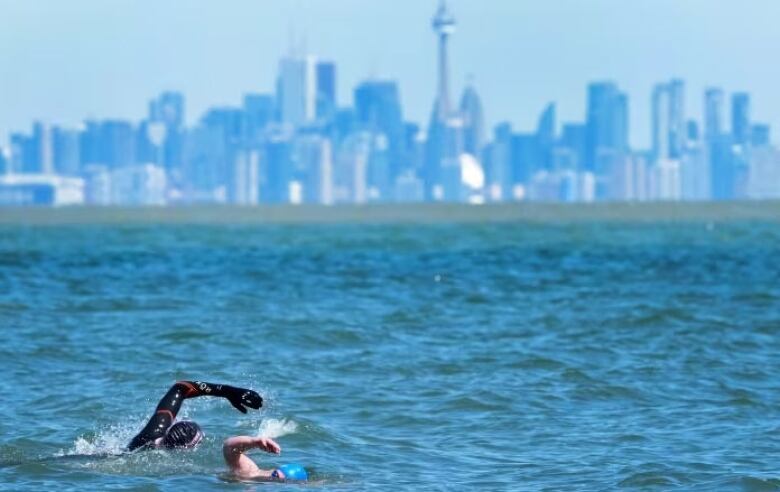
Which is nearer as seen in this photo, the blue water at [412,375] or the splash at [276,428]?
the blue water at [412,375]

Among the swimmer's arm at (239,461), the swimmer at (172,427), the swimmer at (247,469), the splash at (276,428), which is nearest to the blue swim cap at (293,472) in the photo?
the swimmer at (247,469)

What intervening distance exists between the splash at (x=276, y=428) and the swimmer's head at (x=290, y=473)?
295cm

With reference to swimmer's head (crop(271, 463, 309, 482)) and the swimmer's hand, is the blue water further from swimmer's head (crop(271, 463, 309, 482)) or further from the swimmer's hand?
the swimmer's hand

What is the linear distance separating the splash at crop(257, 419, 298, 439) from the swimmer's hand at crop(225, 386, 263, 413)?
2891mm

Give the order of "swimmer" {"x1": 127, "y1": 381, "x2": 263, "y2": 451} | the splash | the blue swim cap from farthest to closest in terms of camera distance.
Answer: the splash
"swimmer" {"x1": 127, "y1": 381, "x2": 263, "y2": 451}
the blue swim cap

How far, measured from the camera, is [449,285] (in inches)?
1895

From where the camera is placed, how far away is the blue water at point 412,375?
19.7 m

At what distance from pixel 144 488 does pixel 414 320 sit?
731 inches

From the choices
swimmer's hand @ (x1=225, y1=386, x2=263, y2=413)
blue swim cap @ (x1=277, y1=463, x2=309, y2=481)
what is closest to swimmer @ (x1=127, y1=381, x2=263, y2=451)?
swimmer's hand @ (x1=225, y1=386, x2=263, y2=413)

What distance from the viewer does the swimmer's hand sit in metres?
18.9

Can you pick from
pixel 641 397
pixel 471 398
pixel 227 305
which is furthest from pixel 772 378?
pixel 227 305

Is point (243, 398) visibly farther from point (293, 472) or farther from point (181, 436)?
point (181, 436)

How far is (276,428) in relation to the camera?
22312 mm

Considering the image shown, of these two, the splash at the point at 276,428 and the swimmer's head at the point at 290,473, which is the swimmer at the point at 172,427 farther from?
the splash at the point at 276,428
